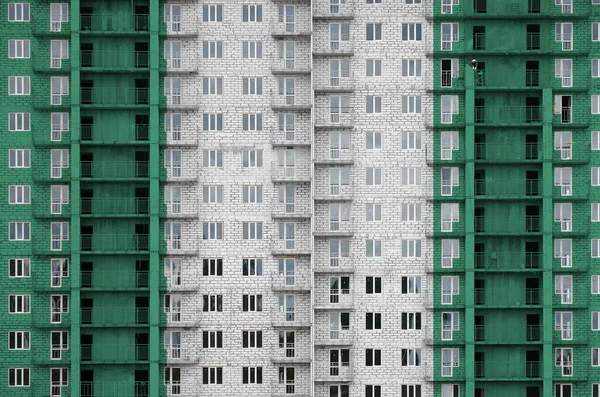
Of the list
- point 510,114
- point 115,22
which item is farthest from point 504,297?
point 115,22

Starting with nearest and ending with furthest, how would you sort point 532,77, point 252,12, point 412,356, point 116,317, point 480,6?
1. point 116,317
2. point 412,356
3. point 532,77
4. point 252,12
5. point 480,6

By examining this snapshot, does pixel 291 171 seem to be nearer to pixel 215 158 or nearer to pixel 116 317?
pixel 215 158

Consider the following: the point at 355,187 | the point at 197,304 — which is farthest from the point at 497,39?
the point at 197,304

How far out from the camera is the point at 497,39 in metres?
88.8

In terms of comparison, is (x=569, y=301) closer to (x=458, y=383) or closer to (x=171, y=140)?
(x=458, y=383)

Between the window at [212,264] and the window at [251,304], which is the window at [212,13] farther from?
the window at [251,304]

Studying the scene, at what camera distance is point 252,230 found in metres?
88.6

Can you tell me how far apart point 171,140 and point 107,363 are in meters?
20.6

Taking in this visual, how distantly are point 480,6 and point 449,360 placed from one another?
32.3 metres

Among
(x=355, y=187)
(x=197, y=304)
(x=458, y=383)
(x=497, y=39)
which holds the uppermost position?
(x=497, y=39)

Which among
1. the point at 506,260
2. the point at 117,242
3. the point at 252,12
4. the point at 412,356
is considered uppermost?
the point at 252,12

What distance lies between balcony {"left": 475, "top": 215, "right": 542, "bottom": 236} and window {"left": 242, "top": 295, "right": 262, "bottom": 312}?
2071 cm

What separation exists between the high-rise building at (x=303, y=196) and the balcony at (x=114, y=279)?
20 cm

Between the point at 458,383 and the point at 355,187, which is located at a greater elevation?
the point at 355,187
